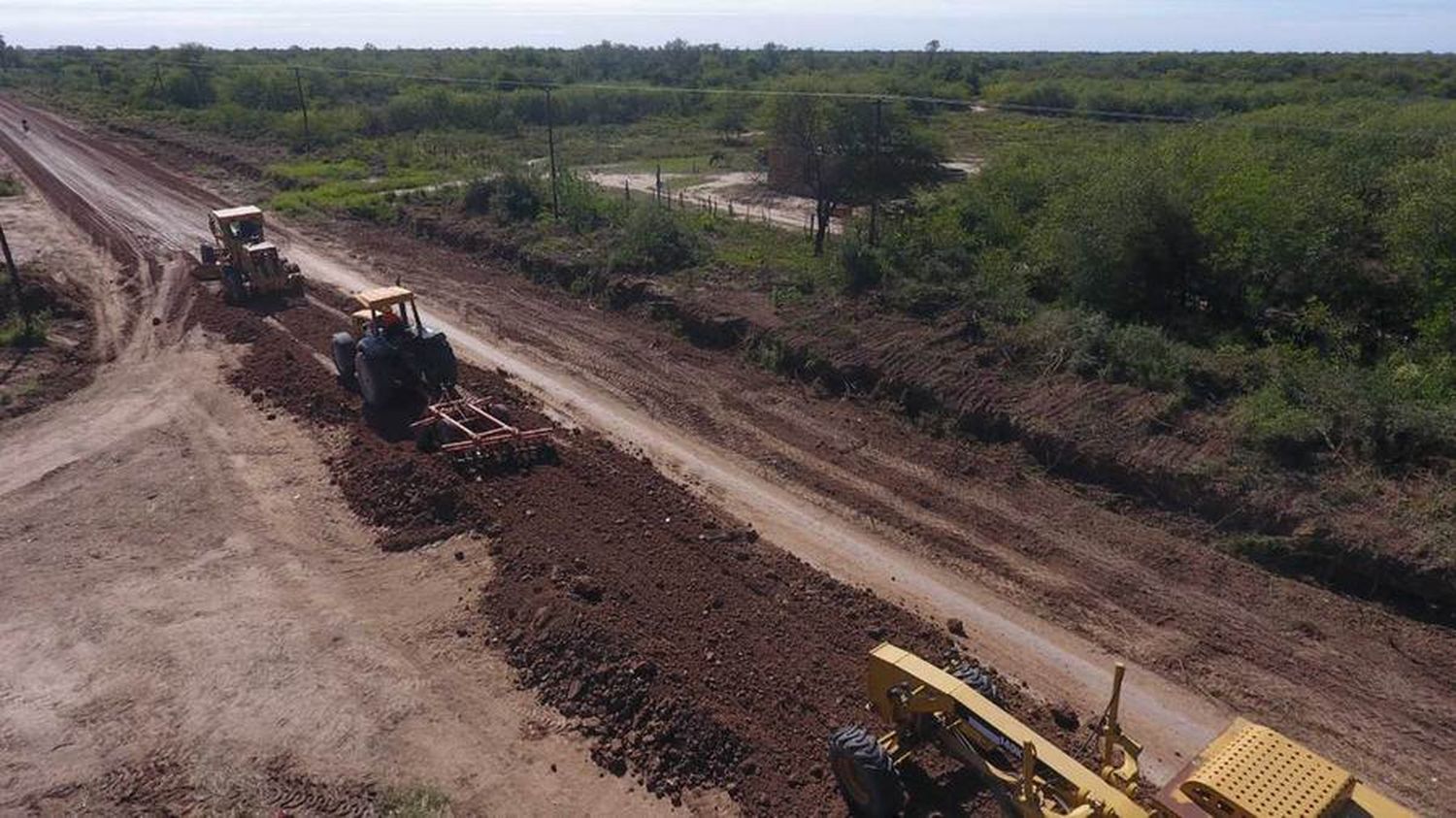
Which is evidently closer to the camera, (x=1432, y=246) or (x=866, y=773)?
(x=866, y=773)

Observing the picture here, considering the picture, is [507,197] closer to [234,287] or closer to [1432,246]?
[234,287]

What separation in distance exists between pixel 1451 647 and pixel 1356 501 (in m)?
2.34

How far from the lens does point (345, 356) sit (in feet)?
58.4

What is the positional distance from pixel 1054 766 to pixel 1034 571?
5976 mm

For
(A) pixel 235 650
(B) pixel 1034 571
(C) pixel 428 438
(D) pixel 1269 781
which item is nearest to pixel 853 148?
(C) pixel 428 438

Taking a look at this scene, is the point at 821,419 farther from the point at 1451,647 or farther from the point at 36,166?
the point at 36,166

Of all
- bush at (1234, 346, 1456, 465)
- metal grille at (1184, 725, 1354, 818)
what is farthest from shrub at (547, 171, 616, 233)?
metal grille at (1184, 725, 1354, 818)

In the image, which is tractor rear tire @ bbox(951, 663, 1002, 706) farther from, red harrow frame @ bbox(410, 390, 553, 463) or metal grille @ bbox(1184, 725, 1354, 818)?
red harrow frame @ bbox(410, 390, 553, 463)

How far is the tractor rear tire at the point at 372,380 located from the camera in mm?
16016

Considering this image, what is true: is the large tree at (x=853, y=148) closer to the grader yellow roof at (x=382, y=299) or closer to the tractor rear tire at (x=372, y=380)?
the grader yellow roof at (x=382, y=299)

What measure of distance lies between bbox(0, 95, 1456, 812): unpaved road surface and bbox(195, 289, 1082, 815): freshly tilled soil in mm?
942

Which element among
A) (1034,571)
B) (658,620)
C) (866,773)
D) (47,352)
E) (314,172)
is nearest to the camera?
(866,773)

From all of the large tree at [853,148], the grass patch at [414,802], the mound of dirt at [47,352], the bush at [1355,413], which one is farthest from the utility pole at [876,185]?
the mound of dirt at [47,352]

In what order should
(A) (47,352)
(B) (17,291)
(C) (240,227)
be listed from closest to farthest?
(A) (47,352) → (B) (17,291) → (C) (240,227)
